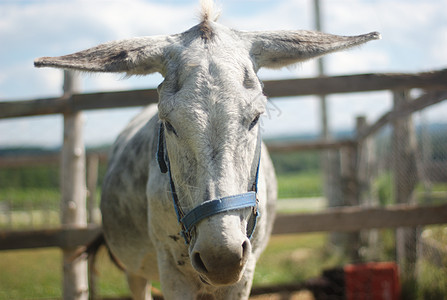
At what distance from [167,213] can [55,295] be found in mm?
4105

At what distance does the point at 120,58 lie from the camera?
2.07 metres

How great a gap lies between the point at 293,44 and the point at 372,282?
308 centimetres

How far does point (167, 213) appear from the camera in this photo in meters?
2.30

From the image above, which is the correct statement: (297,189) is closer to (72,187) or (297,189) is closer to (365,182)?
(365,182)

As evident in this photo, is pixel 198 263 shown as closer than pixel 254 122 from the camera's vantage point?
Yes

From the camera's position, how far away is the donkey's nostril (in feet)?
5.46

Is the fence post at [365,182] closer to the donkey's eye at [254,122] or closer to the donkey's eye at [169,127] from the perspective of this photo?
the donkey's eye at [254,122]

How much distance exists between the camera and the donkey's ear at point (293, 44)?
2170 mm

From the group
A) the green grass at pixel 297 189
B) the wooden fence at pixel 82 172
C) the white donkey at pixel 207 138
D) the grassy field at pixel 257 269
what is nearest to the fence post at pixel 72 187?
the wooden fence at pixel 82 172

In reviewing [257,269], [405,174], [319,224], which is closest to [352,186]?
[405,174]

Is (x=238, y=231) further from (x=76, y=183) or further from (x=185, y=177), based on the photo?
(x=76, y=183)

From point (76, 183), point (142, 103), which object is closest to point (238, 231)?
point (142, 103)

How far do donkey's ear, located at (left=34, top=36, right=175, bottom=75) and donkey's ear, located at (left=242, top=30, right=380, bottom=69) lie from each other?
0.52 metres

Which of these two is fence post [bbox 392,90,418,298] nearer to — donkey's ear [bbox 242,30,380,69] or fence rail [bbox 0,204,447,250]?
fence rail [bbox 0,204,447,250]
